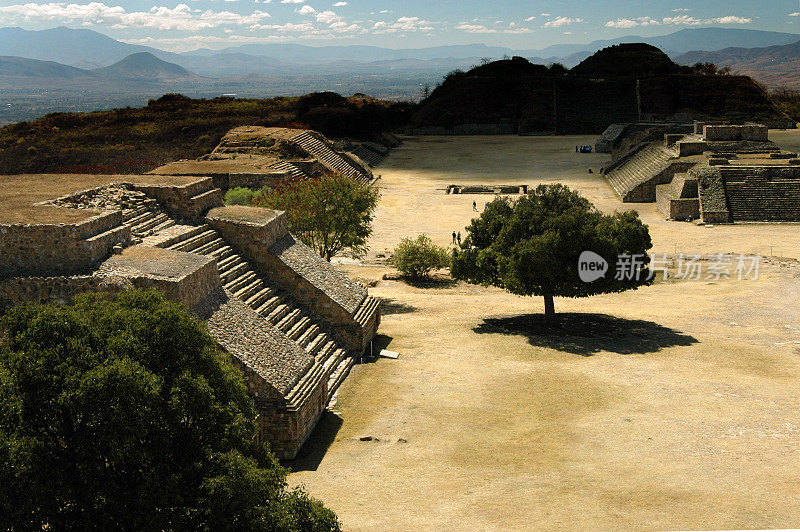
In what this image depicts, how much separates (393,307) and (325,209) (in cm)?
457

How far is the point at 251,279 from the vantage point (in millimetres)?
21172

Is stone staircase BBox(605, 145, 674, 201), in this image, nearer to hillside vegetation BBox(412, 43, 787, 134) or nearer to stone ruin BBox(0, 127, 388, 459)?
hillside vegetation BBox(412, 43, 787, 134)

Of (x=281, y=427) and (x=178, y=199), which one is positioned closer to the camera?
(x=281, y=427)

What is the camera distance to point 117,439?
Answer: 9680mm

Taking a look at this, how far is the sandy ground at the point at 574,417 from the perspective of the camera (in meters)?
12.8

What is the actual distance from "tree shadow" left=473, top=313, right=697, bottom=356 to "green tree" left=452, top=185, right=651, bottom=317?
0.95 metres

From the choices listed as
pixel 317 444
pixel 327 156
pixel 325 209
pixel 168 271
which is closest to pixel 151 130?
pixel 327 156

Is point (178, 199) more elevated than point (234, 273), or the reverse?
point (178, 199)

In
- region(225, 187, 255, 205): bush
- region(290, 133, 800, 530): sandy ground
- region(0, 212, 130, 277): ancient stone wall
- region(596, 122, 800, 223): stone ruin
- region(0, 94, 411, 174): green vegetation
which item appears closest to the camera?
region(290, 133, 800, 530): sandy ground

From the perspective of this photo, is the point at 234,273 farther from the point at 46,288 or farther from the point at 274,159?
the point at 274,159

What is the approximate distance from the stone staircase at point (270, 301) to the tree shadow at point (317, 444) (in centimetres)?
131

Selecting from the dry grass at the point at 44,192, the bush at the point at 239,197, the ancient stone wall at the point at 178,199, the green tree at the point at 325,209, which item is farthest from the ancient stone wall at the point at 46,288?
the bush at the point at 239,197

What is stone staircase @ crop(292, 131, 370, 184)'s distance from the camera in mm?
59875

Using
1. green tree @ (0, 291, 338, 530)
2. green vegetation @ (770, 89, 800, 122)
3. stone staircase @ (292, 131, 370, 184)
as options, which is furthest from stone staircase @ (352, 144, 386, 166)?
green tree @ (0, 291, 338, 530)
